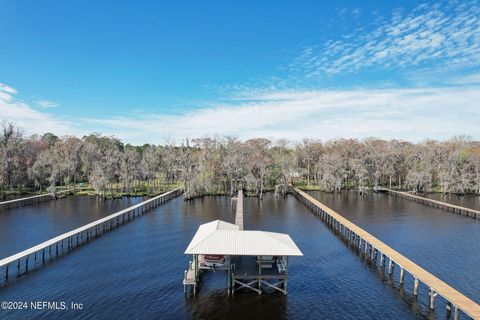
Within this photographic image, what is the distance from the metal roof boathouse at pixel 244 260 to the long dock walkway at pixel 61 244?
1537cm

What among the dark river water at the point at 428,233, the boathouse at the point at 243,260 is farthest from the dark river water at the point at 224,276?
the boathouse at the point at 243,260

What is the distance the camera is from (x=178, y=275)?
29.8 m

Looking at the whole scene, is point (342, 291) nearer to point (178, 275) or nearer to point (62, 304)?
point (178, 275)

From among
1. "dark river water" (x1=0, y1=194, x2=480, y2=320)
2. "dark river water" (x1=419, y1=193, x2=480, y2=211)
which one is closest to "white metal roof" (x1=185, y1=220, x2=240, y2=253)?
"dark river water" (x1=0, y1=194, x2=480, y2=320)

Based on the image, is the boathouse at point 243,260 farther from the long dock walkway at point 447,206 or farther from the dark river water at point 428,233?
the long dock walkway at point 447,206

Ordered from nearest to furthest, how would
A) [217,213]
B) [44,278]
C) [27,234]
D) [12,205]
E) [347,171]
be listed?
[44,278], [27,234], [217,213], [12,205], [347,171]

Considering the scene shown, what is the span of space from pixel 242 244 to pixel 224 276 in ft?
15.9

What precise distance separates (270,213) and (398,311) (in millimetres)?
35495

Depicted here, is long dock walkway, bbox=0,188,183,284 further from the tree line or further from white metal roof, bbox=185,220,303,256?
the tree line

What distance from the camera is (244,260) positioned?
2975 cm

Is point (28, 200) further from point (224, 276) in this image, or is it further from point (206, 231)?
point (224, 276)

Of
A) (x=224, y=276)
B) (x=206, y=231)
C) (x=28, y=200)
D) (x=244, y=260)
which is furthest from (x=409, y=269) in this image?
(x=28, y=200)

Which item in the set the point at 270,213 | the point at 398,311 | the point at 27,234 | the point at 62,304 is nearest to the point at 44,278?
the point at 62,304

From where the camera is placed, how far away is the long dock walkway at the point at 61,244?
30542 mm
